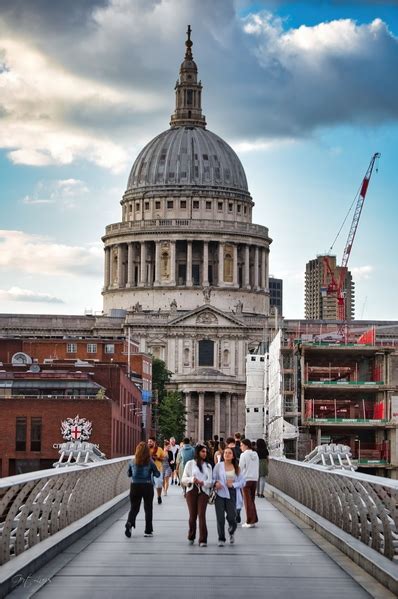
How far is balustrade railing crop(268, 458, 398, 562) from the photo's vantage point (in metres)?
25.9

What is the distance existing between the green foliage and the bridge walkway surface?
154 metres

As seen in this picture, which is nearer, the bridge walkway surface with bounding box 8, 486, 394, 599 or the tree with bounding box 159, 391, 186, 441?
the bridge walkway surface with bounding box 8, 486, 394, 599

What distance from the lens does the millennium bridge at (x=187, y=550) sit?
2402 centimetres

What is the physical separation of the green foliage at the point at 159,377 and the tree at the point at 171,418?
6.80 meters

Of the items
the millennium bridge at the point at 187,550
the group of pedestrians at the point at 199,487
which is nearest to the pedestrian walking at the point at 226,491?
the group of pedestrians at the point at 199,487

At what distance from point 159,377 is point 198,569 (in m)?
167

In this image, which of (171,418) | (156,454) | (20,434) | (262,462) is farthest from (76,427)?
(171,418)

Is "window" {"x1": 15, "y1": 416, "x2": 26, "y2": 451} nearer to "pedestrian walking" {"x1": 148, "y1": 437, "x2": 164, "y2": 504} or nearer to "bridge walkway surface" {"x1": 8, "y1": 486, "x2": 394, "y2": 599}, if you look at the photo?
"pedestrian walking" {"x1": 148, "y1": 437, "x2": 164, "y2": 504}

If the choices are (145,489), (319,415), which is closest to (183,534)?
(145,489)

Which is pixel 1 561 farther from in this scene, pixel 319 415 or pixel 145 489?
pixel 319 415

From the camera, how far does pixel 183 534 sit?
3528 cm

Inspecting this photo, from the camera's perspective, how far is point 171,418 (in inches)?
6860
